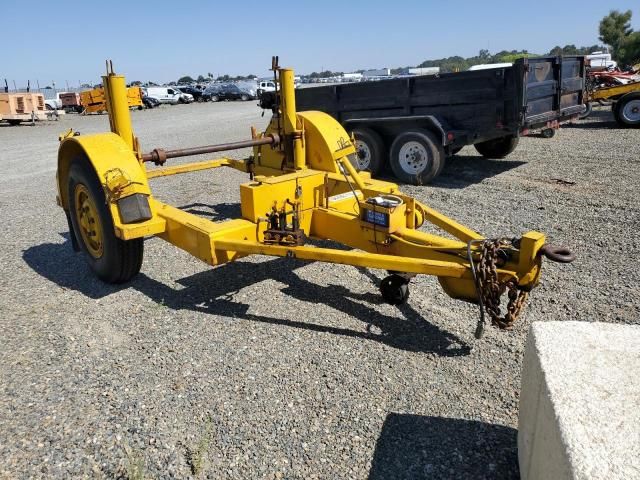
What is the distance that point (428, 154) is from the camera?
8086 millimetres

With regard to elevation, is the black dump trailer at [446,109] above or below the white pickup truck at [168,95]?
below

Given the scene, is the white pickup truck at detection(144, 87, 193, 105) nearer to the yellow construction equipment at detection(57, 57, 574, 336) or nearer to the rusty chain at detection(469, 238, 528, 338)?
the yellow construction equipment at detection(57, 57, 574, 336)

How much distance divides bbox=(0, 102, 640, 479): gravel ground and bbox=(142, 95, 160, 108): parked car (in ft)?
113

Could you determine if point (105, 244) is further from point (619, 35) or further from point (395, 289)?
point (619, 35)

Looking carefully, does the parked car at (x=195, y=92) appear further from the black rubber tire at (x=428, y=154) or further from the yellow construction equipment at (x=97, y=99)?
the black rubber tire at (x=428, y=154)

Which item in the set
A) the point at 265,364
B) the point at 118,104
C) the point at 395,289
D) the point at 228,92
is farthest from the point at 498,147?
the point at 228,92

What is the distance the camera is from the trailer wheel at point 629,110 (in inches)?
537

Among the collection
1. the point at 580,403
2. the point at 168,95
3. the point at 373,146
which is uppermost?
the point at 168,95

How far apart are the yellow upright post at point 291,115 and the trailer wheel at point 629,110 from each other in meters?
12.0

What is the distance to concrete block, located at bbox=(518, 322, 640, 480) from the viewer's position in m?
1.60

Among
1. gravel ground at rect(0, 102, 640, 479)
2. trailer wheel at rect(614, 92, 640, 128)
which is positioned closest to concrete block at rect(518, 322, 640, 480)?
gravel ground at rect(0, 102, 640, 479)

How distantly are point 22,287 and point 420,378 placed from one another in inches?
142

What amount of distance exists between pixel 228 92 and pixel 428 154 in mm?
38943

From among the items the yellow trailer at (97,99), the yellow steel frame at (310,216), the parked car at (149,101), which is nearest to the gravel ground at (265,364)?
the yellow steel frame at (310,216)
